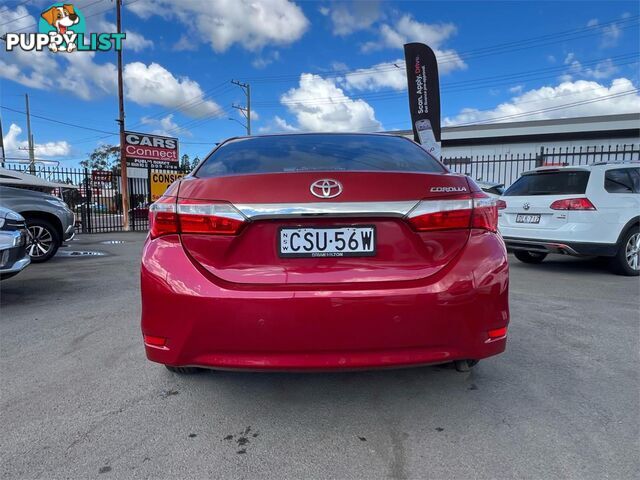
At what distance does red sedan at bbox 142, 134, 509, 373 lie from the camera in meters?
1.91

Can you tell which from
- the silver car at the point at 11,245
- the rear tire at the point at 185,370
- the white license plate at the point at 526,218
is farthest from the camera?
the white license plate at the point at 526,218

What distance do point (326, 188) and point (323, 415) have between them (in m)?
1.22

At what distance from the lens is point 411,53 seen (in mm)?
11891

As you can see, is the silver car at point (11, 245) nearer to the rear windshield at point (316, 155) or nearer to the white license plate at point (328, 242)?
the rear windshield at point (316, 155)

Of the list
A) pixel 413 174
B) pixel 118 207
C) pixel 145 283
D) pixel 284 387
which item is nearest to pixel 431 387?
pixel 284 387

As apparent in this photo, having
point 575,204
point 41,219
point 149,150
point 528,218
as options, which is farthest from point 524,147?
point 41,219

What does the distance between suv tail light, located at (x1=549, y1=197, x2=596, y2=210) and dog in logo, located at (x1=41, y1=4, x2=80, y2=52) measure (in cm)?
1624

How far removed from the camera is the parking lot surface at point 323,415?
6.28 ft

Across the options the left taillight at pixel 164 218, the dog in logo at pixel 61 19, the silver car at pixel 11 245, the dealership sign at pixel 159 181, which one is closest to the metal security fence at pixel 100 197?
the dealership sign at pixel 159 181

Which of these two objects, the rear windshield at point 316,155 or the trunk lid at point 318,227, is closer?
the trunk lid at point 318,227

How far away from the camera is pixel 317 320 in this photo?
6.25 feet

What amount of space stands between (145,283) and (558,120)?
34.7 m

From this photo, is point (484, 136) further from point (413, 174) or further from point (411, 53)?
point (413, 174)

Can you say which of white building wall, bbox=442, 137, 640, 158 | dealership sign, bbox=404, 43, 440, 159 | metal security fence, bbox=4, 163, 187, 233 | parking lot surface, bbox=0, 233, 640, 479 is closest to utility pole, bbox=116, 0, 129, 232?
metal security fence, bbox=4, 163, 187, 233
